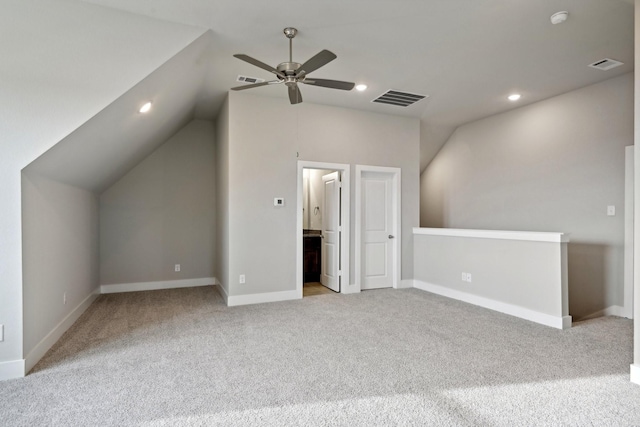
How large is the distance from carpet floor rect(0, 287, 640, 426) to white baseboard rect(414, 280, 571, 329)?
0.13 meters

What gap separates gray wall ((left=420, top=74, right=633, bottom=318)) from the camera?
4.28 metres

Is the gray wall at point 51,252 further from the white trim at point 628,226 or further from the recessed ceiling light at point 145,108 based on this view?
the white trim at point 628,226

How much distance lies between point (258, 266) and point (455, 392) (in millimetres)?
3094

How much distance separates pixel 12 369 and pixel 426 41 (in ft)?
14.5

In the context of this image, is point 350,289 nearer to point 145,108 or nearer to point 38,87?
point 145,108

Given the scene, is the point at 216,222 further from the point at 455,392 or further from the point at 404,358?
the point at 455,392

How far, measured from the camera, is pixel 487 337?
3412 millimetres

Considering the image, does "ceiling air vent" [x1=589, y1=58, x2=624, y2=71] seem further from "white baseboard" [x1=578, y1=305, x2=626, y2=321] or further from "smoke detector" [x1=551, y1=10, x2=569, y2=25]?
"white baseboard" [x1=578, y1=305, x2=626, y2=321]

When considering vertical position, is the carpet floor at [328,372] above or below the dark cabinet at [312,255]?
below

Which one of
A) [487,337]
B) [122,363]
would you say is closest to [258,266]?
[122,363]

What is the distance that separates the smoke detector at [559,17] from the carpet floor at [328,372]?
2.86 m

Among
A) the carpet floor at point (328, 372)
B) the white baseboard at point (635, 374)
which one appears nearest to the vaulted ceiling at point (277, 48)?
the carpet floor at point (328, 372)

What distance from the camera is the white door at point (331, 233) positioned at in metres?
5.50

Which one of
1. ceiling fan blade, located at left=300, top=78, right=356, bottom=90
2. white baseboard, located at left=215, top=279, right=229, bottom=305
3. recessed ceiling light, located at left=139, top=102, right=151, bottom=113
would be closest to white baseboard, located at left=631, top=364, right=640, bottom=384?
ceiling fan blade, located at left=300, top=78, right=356, bottom=90
